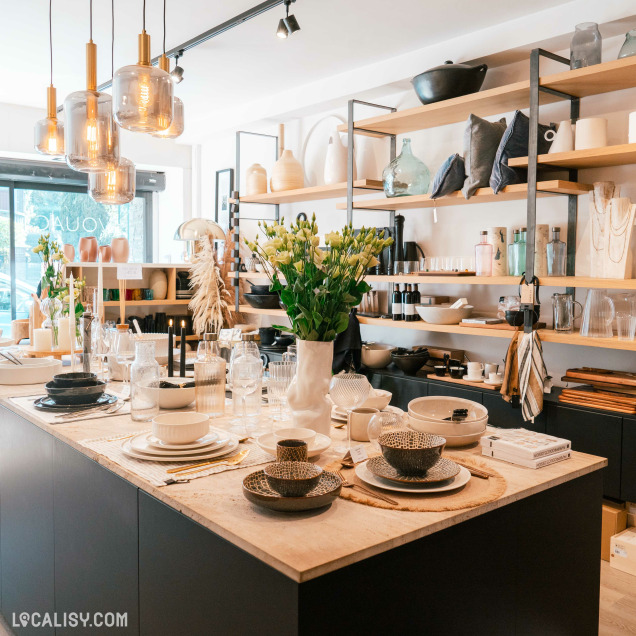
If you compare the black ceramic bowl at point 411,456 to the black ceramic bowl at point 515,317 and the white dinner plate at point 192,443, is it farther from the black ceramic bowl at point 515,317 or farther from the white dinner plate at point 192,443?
the black ceramic bowl at point 515,317

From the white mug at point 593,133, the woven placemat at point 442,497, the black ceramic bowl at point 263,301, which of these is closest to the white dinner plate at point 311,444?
the woven placemat at point 442,497

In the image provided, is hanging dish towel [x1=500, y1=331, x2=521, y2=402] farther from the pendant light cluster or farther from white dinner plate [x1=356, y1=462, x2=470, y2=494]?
the pendant light cluster

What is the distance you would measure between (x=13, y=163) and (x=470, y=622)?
19.0 ft

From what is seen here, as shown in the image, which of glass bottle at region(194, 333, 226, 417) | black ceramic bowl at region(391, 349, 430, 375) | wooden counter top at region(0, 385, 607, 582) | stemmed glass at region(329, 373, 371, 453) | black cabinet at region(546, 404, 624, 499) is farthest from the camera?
black ceramic bowl at region(391, 349, 430, 375)

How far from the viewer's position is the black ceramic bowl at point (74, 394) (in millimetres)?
2254

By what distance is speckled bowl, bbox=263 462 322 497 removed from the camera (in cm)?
129

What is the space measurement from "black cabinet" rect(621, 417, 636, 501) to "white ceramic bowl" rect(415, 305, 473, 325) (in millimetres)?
1075

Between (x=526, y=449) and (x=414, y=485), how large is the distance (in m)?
0.38

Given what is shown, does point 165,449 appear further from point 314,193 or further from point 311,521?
point 314,193

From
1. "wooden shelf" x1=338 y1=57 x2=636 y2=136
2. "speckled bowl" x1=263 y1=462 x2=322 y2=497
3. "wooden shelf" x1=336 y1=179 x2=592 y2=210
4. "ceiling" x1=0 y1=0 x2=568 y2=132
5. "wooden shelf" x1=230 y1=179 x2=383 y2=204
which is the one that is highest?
"ceiling" x1=0 y1=0 x2=568 y2=132

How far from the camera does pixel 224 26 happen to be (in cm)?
365

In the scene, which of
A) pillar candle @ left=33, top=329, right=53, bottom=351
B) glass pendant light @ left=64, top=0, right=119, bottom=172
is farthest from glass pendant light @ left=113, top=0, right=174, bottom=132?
pillar candle @ left=33, top=329, right=53, bottom=351

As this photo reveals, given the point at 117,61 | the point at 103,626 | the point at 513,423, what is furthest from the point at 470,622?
the point at 117,61

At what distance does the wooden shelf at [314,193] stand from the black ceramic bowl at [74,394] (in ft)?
7.91
